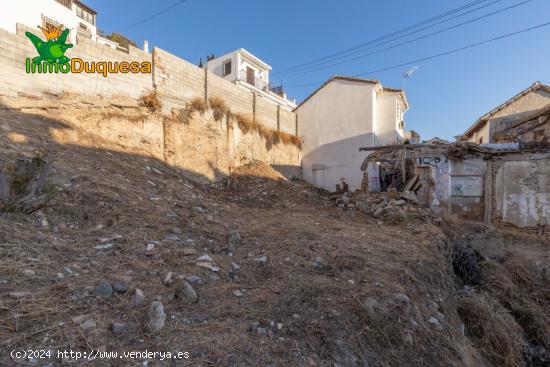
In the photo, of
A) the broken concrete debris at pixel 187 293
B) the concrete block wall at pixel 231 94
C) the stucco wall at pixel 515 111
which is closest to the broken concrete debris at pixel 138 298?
the broken concrete debris at pixel 187 293

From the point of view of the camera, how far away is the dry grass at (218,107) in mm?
9197

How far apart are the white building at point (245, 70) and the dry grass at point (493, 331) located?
70.6 feet

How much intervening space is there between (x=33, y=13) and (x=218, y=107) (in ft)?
50.3

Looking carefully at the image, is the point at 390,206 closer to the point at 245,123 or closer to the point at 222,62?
the point at 245,123

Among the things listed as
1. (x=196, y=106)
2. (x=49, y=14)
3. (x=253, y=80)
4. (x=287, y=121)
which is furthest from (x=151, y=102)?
(x=253, y=80)

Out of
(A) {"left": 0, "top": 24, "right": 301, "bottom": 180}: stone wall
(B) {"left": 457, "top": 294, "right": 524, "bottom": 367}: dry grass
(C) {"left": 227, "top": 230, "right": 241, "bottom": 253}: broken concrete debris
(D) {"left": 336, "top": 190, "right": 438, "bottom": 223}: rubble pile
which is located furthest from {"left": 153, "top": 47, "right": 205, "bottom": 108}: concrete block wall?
(B) {"left": 457, "top": 294, "right": 524, "bottom": 367}: dry grass

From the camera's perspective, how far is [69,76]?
6047mm

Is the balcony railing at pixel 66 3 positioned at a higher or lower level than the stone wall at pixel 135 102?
higher

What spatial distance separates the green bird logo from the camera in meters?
5.66

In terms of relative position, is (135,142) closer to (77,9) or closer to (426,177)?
(426,177)

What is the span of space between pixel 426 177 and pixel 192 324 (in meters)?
8.21

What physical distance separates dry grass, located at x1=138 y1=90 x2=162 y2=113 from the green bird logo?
1.76 m

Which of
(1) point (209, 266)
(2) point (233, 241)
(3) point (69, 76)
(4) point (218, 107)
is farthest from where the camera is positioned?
(4) point (218, 107)

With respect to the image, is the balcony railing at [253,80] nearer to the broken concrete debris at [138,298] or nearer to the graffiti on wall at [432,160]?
the graffiti on wall at [432,160]
